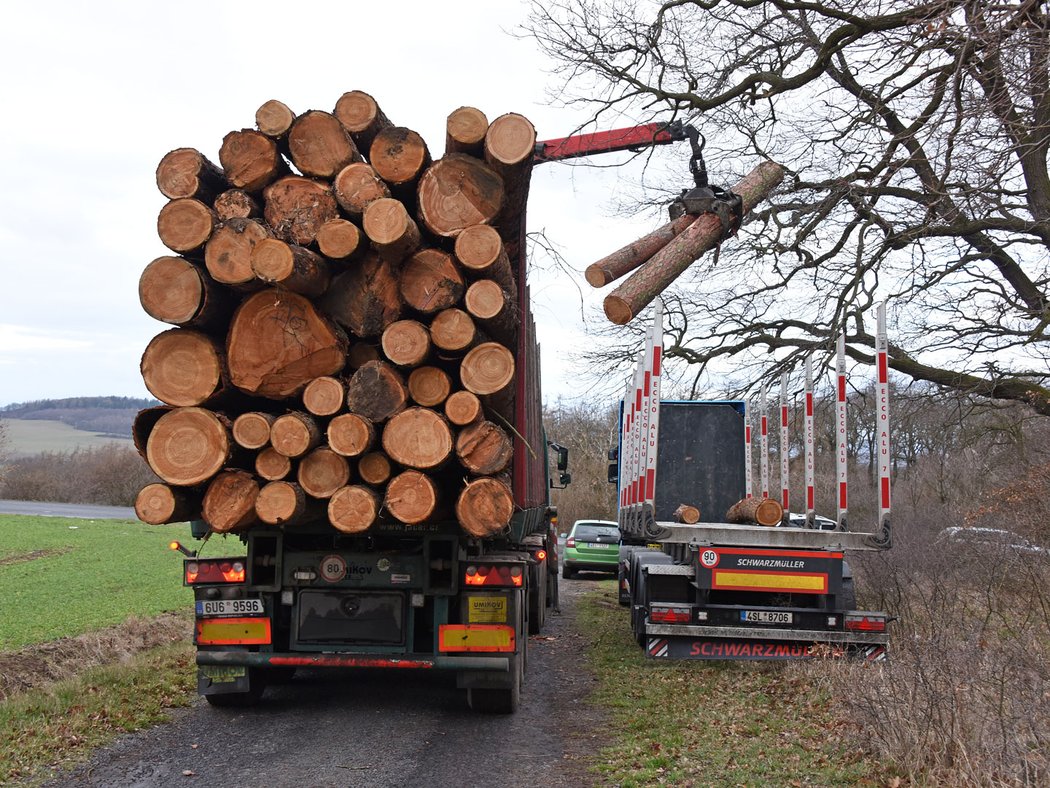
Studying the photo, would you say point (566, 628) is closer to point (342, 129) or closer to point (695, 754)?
point (695, 754)

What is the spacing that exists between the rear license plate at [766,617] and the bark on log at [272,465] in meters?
4.25

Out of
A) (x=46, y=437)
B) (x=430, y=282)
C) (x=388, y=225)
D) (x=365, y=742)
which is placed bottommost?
(x=365, y=742)

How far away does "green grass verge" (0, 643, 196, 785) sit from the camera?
19.6ft

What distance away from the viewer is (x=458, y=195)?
669 centimetres

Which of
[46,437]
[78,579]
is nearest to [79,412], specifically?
[46,437]

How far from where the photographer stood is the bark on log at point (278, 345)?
21.9ft

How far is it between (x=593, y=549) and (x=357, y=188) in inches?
675

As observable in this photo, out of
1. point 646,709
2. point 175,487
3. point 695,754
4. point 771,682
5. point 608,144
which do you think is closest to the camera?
point 695,754

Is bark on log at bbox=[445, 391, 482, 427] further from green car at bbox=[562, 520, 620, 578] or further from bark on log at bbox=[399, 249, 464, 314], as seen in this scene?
green car at bbox=[562, 520, 620, 578]

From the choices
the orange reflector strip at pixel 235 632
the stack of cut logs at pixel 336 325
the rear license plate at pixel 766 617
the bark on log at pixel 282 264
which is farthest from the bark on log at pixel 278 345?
the rear license plate at pixel 766 617

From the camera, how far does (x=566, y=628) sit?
531 inches

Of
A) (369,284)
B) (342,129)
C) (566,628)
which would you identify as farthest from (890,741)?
(566,628)

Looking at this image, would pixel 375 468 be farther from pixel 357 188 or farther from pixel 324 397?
pixel 357 188

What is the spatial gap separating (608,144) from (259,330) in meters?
4.76
